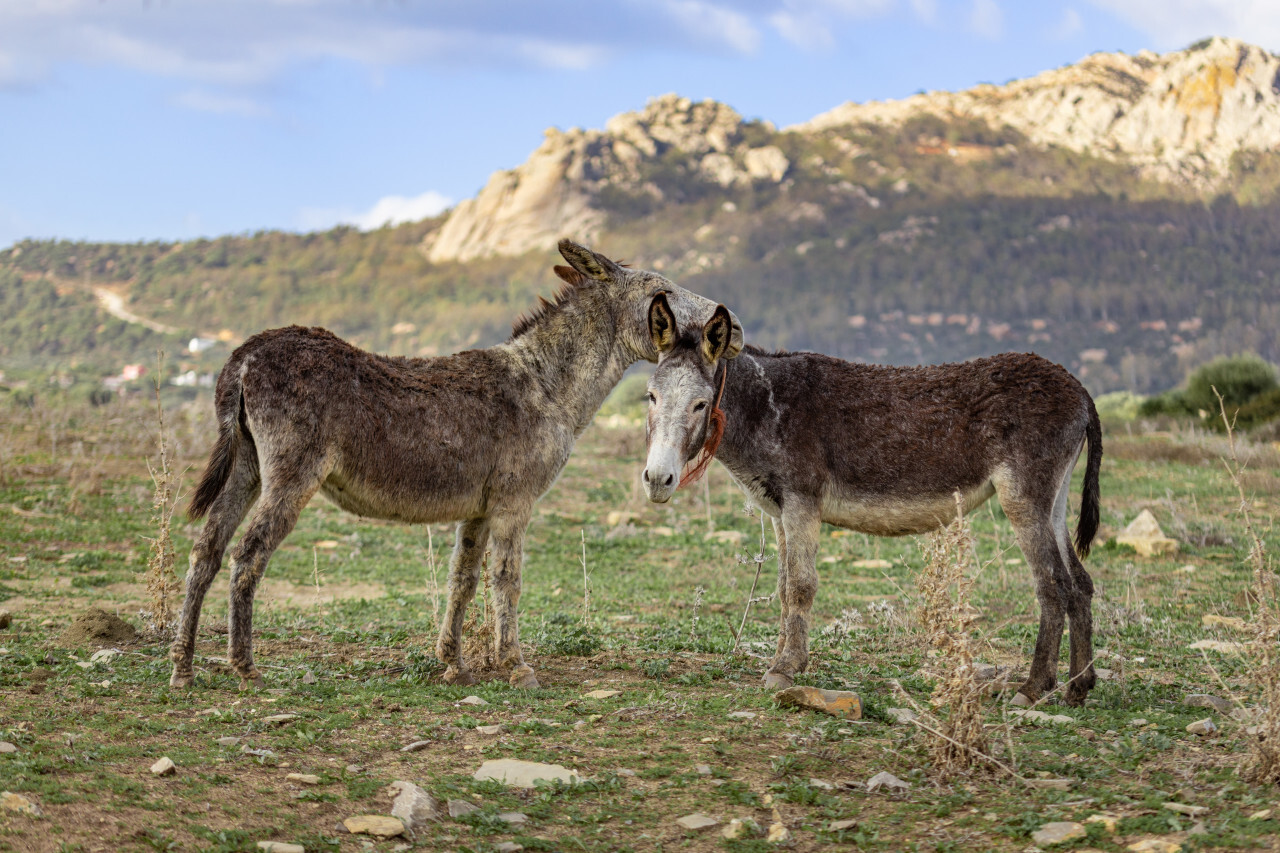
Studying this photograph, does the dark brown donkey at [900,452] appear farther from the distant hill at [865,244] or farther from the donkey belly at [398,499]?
A: the distant hill at [865,244]

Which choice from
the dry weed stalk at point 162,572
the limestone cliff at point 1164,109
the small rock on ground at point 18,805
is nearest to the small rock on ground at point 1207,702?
the small rock on ground at point 18,805

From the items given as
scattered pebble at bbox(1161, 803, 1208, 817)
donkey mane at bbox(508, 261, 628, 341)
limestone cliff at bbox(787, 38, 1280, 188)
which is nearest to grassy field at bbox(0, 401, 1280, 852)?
scattered pebble at bbox(1161, 803, 1208, 817)

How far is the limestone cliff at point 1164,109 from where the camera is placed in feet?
323

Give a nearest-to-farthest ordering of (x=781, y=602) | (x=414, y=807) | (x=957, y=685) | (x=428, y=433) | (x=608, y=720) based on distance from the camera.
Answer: (x=414, y=807) < (x=957, y=685) < (x=608, y=720) < (x=428, y=433) < (x=781, y=602)

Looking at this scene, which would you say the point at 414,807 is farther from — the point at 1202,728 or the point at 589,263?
the point at 1202,728

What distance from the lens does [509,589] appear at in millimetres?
6605

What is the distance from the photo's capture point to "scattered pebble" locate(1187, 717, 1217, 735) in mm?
5512

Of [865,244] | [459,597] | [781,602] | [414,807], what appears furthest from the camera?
[865,244]

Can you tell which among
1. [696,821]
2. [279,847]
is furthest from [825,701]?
[279,847]

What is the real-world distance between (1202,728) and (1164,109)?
370ft

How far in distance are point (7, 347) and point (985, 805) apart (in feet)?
261

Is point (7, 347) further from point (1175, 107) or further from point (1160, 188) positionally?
point (1175, 107)

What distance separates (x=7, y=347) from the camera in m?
69.4

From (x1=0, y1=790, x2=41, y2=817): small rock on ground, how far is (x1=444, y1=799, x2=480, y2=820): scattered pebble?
1.59 m
